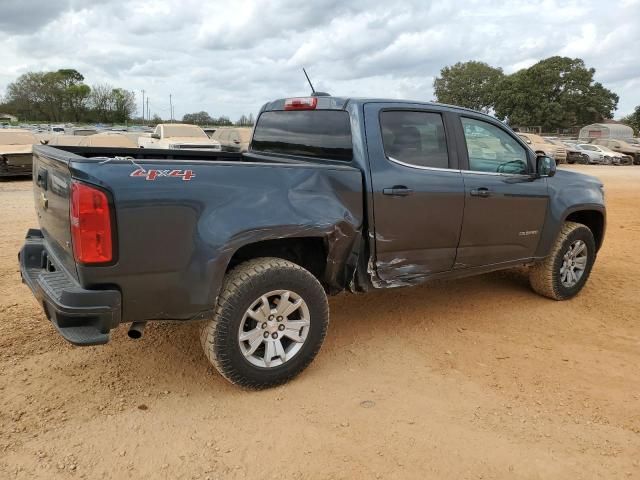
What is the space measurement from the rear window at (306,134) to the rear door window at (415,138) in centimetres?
30

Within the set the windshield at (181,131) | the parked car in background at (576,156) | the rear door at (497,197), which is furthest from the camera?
the parked car in background at (576,156)

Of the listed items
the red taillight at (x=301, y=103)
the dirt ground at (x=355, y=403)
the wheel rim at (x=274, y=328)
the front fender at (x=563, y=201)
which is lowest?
the dirt ground at (x=355, y=403)

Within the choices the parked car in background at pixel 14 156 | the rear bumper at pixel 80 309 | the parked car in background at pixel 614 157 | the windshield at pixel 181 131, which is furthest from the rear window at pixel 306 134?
the parked car in background at pixel 614 157

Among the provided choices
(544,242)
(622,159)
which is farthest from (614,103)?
(544,242)

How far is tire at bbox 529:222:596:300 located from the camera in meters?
5.18

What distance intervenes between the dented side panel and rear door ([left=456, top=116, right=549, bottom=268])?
1483 millimetres

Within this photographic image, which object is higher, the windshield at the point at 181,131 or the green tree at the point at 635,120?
the green tree at the point at 635,120

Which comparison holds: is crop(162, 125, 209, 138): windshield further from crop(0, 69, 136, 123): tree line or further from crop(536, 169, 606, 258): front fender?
crop(0, 69, 136, 123): tree line

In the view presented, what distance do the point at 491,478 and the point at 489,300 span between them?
9.46ft

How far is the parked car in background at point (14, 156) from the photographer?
1470 cm

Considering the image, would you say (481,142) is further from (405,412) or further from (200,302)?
(200,302)

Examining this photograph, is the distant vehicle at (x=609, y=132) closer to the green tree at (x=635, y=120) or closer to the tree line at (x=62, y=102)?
the green tree at (x=635, y=120)

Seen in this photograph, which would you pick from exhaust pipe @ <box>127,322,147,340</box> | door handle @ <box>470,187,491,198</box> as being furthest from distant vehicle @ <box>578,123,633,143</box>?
exhaust pipe @ <box>127,322,147,340</box>

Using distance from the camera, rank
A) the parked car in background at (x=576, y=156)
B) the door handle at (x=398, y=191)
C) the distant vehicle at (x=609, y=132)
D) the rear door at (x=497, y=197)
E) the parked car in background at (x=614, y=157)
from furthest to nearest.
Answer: the distant vehicle at (x=609, y=132) < the parked car in background at (x=614, y=157) < the parked car in background at (x=576, y=156) < the rear door at (x=497, y=197) < the door handle at (x=398, y=191)
